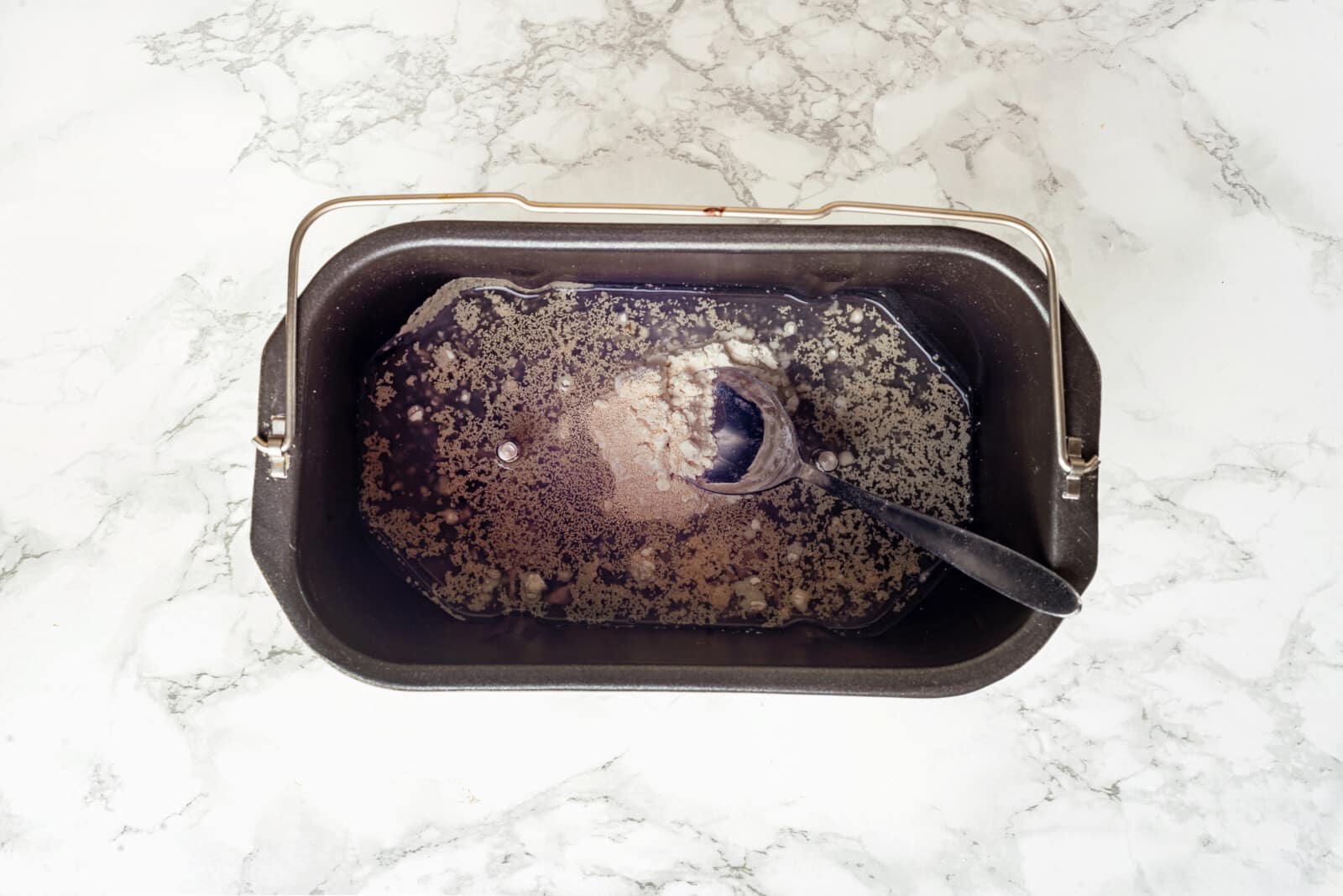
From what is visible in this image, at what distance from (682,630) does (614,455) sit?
0.46ft

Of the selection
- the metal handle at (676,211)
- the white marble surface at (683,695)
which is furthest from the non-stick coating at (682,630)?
the white marble surface at (683,695)

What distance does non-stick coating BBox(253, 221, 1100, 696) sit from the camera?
0.53 meters

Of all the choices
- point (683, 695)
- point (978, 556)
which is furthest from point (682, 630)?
point (978, 556)

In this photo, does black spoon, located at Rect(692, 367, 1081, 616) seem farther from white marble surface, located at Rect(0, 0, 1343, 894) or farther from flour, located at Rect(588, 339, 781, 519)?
white marble surface, located at Rect(0, 0, 1343, 894)

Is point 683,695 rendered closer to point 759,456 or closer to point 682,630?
point 682,630

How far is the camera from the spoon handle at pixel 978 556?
1.65ft

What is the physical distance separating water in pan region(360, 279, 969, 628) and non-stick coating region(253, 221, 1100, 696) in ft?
0.07

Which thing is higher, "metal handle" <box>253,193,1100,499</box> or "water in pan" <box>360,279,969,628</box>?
"metal handle" <box>253,193,1100,499</box>

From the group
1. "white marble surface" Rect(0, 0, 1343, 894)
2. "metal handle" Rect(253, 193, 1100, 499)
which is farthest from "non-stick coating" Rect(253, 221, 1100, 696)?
"white marble surface" Rect(0, 0, 1343, 894)

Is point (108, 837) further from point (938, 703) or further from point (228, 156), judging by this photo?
point (938, 703)

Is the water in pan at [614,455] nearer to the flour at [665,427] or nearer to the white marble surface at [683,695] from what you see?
the flour at [665,427]

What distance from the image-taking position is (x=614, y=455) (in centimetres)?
65

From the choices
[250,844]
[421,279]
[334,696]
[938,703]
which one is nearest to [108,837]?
[250,844]

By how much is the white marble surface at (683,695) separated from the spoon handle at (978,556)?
186mm
